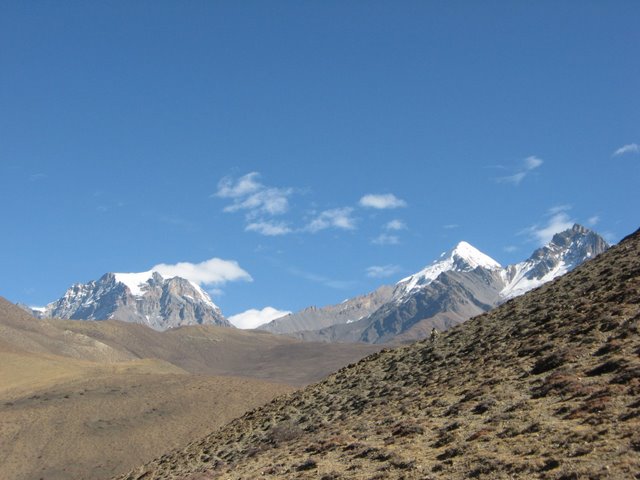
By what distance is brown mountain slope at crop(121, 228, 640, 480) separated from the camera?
68.4 ft

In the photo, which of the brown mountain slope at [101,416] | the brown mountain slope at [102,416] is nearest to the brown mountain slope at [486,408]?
the brown mountain slope at [102,416]

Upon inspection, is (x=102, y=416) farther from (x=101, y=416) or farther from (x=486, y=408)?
(x=486, y=408)

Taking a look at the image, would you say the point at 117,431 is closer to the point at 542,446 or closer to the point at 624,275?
the point at 624,275

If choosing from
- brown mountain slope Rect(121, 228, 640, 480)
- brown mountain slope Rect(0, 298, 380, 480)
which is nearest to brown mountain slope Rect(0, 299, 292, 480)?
brown mountain slope Rect(0, 298, 380, 480)

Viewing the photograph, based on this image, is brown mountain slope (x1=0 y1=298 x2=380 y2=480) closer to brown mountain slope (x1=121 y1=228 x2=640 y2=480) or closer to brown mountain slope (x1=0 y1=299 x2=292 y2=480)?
brown mountain slope (x1=0 y1=299 x2=292 y2=480)

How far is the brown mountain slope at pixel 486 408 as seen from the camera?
2086 cm

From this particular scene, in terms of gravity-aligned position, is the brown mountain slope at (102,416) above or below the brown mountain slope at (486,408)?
above

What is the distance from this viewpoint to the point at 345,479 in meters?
24.2

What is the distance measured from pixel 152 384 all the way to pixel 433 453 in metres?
96.1

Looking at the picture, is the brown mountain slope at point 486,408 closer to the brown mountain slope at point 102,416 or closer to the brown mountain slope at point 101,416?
the brown mountain slope at point 102,416

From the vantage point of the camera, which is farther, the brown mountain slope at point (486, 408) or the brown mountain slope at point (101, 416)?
the brown mountain slope at point (101, 416)

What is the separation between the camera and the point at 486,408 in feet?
90.4

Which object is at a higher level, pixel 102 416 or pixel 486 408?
pixel 102 416

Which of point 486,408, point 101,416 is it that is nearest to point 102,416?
point 101,416
